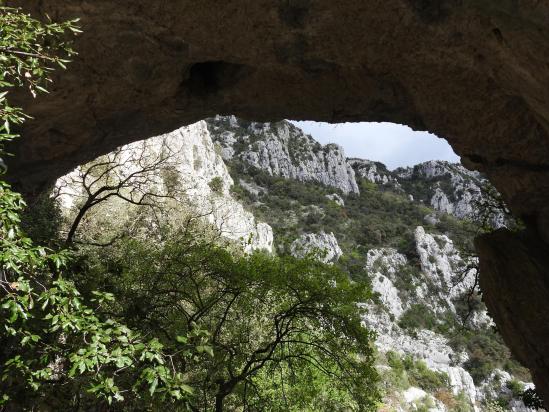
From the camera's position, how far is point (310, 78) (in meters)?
9.52

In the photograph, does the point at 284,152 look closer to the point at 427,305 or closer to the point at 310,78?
the point at 427,305

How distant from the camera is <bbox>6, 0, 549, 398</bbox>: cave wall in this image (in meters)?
6.54

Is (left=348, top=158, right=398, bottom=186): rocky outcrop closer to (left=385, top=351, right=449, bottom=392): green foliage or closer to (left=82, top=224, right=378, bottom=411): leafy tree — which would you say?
(left=385, top=351, right=449, bottom=392): green foliage

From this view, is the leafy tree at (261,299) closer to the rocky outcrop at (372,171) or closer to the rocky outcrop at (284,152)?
the rocky outcrop at (284,152)

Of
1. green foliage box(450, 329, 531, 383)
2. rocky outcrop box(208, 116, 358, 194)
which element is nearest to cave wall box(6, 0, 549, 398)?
green foliage box(450, 329, 531, 383)

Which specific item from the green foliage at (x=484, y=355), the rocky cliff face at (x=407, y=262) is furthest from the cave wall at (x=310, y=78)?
the green foliage at (x=484, y=355)

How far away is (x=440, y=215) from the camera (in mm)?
91938

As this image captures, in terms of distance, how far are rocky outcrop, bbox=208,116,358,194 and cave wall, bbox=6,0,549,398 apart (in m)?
77.3

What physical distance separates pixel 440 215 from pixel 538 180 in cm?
8901

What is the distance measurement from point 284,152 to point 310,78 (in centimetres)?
8558

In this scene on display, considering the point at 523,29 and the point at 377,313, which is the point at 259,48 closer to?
the point at 523,29

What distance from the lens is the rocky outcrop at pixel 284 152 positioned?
90.4 meters

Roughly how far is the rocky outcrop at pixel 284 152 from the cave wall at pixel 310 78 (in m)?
77.3

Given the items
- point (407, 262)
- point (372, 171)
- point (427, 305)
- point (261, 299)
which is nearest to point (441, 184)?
point (372, 171)
